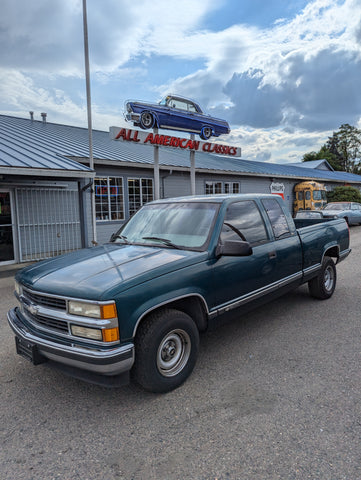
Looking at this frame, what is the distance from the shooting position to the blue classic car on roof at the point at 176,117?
42.3 ft

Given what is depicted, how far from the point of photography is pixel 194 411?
287 cm

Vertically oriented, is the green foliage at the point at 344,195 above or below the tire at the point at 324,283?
above

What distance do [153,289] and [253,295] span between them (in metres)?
1.61

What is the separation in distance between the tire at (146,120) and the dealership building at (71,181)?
74 cm

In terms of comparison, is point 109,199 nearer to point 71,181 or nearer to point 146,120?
point 71,181

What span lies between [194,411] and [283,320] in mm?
2563

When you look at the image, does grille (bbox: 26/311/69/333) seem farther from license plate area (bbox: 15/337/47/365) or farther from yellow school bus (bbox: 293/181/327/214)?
yellow school bus (bbox: 293/181/327/214)

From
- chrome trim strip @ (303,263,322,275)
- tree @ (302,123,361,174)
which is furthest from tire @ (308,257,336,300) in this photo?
tree @ (302,123,361,174)

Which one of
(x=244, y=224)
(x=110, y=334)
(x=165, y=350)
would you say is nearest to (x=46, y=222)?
(x=244, y=224)

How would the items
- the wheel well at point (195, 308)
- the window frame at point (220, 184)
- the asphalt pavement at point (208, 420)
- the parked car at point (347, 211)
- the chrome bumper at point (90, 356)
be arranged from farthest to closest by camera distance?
the parked car at point (347, 211)
the window frame at point (220, 184)
the wheel well at point (195, 308)
the chrome bumper at point (90, 356)
the asphalt pavement at point (208, 420)

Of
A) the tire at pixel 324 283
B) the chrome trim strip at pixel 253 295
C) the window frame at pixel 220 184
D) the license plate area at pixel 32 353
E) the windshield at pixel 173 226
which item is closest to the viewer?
the license plate area at pixel 32 353

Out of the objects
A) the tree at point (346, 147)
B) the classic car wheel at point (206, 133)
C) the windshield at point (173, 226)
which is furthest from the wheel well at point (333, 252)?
the tree at point (346, 147)

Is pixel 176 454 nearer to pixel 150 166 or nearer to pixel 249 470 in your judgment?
pixel 249 470

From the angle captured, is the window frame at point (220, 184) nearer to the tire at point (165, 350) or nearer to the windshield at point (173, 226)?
the windshield at point (173, 226)
